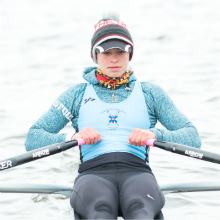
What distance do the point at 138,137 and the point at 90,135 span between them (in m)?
0.29

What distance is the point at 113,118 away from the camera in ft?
8.42

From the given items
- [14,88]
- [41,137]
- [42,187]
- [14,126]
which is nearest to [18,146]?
[14,126]

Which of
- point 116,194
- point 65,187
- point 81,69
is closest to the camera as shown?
point 116,194

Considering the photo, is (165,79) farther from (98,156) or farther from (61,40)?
(98,156)

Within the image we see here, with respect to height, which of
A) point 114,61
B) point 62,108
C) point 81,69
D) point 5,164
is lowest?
point 5,164

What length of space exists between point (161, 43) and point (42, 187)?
27.6ft

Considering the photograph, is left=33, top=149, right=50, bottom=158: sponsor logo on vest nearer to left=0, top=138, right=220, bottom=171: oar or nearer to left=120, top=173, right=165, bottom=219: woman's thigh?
left=0, top=138, right=220, bottom=171: oar

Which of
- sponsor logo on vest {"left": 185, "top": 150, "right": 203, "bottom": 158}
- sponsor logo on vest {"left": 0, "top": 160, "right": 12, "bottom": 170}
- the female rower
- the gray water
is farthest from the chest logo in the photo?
the gray water

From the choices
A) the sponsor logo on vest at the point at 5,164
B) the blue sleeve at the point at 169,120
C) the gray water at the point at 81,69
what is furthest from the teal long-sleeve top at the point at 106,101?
the gray water at the point at 81,69

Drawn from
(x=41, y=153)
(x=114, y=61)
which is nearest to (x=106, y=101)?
(x=114, y=61)

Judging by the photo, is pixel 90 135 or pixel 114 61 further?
pixel 114 61

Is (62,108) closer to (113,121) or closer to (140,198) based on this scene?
(113,121)

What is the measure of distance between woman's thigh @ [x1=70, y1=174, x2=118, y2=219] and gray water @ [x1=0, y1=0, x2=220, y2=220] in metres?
0.71

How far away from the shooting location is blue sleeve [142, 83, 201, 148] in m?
2.52
